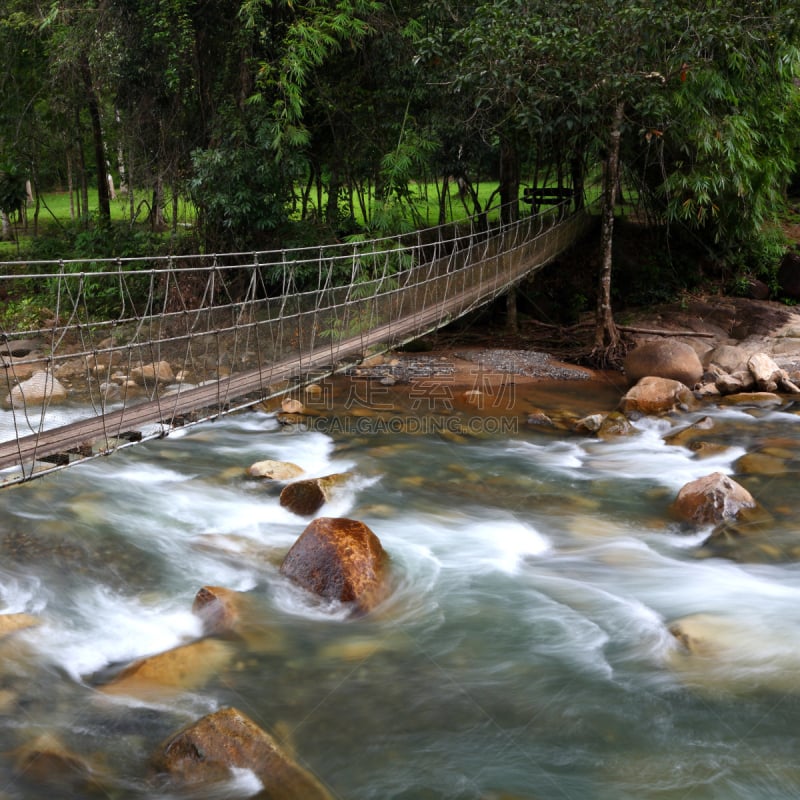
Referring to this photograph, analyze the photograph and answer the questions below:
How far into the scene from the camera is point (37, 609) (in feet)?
13.6

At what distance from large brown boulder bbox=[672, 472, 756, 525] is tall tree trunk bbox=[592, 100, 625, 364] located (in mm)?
3770

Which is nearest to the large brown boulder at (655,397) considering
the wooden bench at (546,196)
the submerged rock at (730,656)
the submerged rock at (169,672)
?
the wooden bench at (546,196)

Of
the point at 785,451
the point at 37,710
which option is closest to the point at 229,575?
the point at 37,710

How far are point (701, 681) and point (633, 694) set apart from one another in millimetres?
306

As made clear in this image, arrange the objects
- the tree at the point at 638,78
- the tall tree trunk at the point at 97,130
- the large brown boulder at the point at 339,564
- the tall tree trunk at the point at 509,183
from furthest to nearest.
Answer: the tall tree trunk at the point at 97,130
the tall tree trunk at the point at 509,183
the tree at the point at 638,78
the large brown boulder at the point at 339,564

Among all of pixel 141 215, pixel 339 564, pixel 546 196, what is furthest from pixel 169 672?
pixel 141 215

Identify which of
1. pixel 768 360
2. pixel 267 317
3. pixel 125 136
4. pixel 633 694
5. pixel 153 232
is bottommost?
pixel 633 694

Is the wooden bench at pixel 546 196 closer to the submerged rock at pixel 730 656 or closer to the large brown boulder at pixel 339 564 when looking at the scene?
the large brown boulder at pixel 339 564

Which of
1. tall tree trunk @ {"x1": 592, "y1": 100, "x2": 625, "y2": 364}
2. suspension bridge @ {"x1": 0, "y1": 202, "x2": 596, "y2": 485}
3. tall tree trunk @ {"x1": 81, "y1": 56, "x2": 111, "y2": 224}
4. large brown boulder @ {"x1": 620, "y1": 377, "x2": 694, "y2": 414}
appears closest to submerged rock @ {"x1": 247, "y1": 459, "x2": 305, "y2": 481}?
suspension bridge @ {"x1": 0, "y1": 202, "x2": 596, "y2": 485}

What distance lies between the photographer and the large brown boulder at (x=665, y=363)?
833cm

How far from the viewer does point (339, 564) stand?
4.23 meters

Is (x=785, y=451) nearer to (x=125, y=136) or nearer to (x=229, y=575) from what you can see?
(x=229, y=575)

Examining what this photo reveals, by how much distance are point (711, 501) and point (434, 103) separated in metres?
5.93

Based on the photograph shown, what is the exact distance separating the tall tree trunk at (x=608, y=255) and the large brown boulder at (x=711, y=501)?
3770 millimetres
